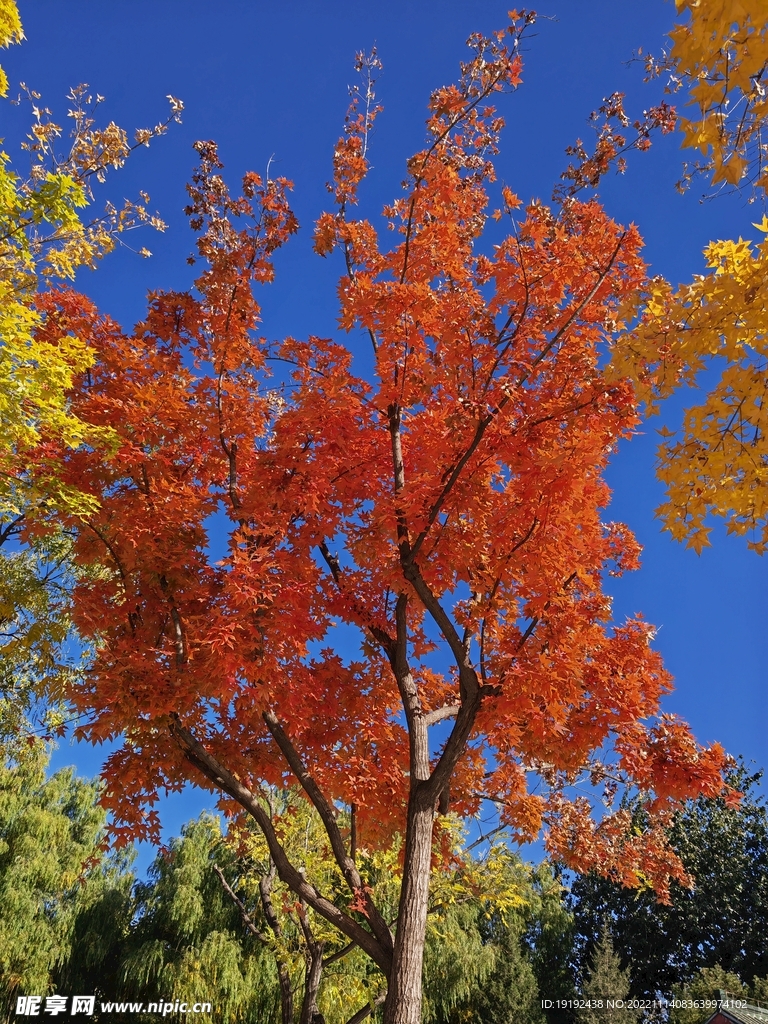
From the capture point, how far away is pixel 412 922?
14.6 ft

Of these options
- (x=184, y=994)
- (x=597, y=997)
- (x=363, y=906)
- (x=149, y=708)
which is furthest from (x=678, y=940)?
(x=149, y=708)

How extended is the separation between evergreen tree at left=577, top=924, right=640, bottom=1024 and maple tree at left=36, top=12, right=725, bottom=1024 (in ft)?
47.7

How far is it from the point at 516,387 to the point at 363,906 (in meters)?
3.62

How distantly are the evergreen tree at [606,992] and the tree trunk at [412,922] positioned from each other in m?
15.3

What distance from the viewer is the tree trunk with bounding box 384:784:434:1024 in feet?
13.8

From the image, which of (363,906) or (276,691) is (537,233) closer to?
(276,691)

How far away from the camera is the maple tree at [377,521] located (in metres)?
4.54

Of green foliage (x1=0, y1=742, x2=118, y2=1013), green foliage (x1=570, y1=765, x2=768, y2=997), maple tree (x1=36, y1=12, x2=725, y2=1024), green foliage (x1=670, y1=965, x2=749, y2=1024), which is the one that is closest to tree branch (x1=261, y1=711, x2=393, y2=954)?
maple tree (x1=36, y1=12, x2=725, y2=1024)

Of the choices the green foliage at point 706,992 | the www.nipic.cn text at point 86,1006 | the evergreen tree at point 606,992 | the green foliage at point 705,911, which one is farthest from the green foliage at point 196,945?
the green foliage at point 705,911

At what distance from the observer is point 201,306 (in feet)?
19.0

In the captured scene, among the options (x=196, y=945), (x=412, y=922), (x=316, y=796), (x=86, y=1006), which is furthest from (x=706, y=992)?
(x=316, y=796)

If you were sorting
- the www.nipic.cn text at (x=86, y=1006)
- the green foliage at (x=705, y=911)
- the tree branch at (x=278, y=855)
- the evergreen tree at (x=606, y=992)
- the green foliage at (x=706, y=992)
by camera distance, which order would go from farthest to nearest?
the green foliage at (x=705, y=911), the evergreen tree at (x=606, y=992), the green foliage at (x=706, y=992), the www.nipic.cn text at (x=86, y=1006), the tree branch at (x=278, y=855)

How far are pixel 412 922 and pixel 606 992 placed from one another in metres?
15.8

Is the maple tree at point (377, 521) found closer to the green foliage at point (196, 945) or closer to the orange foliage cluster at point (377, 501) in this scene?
the orange foliage cluster at point (377, 501)
